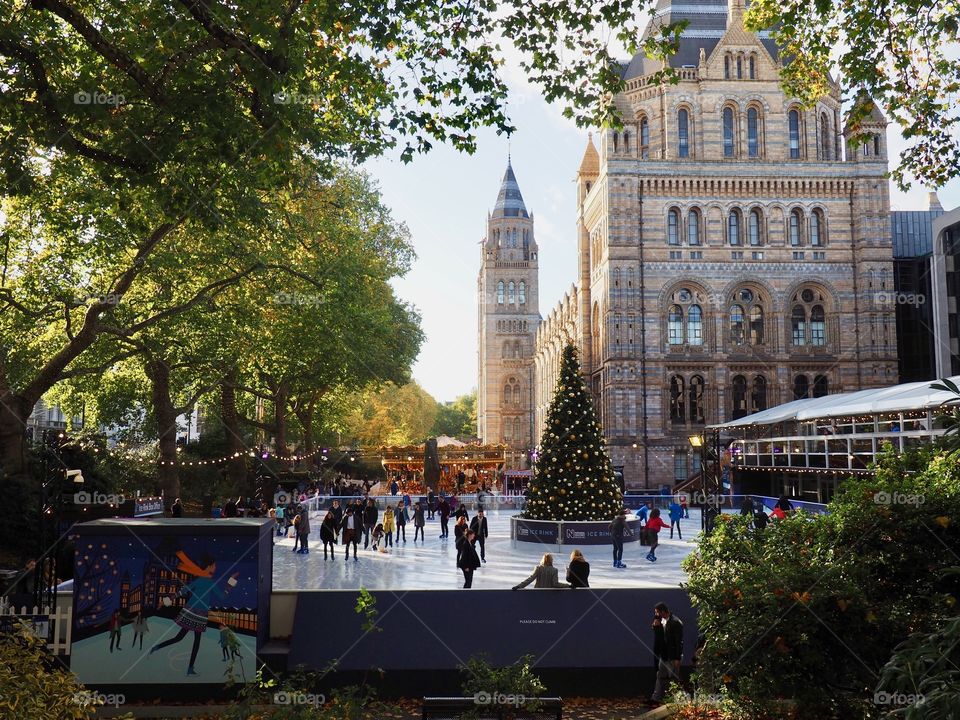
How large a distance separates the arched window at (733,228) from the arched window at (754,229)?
619 millimetres

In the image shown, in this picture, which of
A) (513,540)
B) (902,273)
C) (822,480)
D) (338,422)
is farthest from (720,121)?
(513,540)

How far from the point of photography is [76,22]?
893cm

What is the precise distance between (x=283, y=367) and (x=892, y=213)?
42.1m

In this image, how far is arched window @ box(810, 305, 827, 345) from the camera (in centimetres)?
4628

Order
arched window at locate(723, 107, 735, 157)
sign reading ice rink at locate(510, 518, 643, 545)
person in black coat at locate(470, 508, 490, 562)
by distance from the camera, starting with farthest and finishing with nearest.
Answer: arched window at locate(723, 107, 735, 157) → sign reading ice rink at locate(510, 518, 643, 545) → person in black coat at locate(470, 508, 490, 562)

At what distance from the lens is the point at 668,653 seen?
9.32 meters

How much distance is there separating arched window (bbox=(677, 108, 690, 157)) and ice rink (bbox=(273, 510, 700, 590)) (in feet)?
93.9

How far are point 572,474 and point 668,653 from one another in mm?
13187

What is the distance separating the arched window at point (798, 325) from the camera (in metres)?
46.4

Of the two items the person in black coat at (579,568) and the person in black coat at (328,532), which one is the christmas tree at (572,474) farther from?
the person in black coat at (579,568)

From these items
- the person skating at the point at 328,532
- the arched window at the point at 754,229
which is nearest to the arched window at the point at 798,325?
the arched window at the point at 754,229

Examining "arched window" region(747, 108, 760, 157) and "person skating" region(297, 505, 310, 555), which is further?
"arched window" region(747, 108, 760, 157)

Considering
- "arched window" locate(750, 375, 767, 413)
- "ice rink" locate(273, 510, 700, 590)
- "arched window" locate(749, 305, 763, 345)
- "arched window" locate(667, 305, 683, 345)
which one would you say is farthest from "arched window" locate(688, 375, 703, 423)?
"ice rink" locate(273, 510, 700, 590)

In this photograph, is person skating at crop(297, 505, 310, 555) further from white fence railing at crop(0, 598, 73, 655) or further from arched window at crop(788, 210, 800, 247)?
arched window at crop(788, 210, 800, 247)
